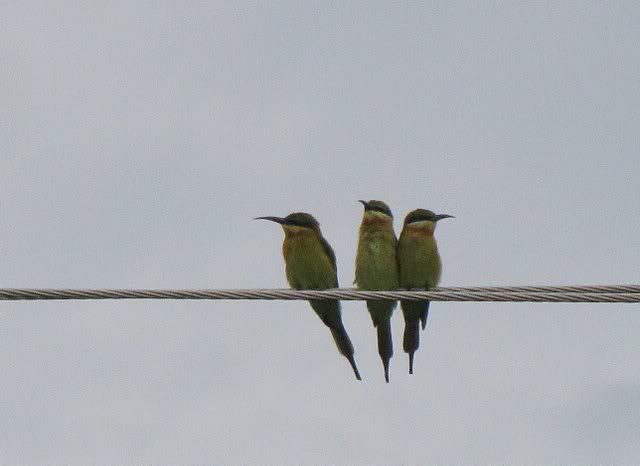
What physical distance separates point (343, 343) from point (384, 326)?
0.98 ft

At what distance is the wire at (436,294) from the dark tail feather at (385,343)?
2.65 m

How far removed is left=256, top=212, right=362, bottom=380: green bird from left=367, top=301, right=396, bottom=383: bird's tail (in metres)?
0.20

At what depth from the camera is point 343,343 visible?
751cm

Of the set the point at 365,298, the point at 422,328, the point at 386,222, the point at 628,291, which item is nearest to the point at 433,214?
the point at 386,222

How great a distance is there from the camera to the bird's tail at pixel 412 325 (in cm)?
739

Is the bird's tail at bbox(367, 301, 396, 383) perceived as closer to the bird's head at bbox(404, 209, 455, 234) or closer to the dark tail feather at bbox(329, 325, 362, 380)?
the dark tail feather at bbox(329, 325, 362, 380)

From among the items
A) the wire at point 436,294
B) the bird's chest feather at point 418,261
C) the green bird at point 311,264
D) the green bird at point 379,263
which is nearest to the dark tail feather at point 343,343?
the green bird at point 311,264

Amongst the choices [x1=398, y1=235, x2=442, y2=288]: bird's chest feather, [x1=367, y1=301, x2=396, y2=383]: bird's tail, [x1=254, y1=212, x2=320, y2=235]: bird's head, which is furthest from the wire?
[x1=254, y1=212, x2=320, y2=235]: bird's head

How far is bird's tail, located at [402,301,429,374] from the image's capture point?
291 inches

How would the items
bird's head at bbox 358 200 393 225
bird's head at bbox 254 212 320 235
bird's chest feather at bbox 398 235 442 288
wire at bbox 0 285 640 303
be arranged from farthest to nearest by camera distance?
bird's head at bbox 254 212 320 235
bird's head at bbox 358 200 393 225
bird's chest feather at bbox 398 235 442 288
wire at bbox 0 285 640 303

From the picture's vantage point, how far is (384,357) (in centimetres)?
750

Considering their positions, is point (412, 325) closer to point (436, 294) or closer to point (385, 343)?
point (385, 343)

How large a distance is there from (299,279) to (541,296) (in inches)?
125

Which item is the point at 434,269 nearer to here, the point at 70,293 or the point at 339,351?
the point at 339,351
